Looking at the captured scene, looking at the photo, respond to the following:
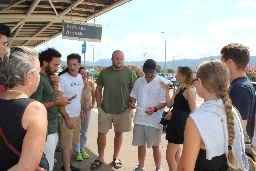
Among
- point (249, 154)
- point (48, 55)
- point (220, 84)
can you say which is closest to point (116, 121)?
point (48, 55)

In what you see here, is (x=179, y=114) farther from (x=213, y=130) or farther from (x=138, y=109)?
(x=213, y=130)

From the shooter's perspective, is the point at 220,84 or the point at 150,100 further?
the point at 150,100

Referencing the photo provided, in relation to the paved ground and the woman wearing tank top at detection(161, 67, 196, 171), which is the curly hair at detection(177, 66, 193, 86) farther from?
the paved ground

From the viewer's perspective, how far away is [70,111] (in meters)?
4.64

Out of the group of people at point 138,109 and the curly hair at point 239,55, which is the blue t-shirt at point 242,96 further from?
the curly hair at point 239,55

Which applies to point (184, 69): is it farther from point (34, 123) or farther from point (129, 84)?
point (34, 123)

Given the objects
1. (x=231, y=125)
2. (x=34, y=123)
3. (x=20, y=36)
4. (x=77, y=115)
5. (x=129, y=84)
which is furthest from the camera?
(x=20, y=36)

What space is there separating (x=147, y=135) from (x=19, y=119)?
3.31 metres

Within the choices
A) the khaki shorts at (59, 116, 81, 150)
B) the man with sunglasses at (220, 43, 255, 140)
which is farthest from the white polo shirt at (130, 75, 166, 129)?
the man with sunglasses at (220, 43, 255, 140)

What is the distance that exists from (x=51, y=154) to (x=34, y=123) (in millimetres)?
1918

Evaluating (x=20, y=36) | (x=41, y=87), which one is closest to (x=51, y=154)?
(x=41, y=87)

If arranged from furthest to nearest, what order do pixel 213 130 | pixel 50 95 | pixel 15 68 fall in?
1. pixel 50 95
2. pixel 213 130
3. pixel 15 68

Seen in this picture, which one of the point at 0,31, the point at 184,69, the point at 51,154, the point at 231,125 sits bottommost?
the point at 51,154

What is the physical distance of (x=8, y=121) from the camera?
1705 millimetres
